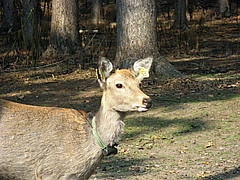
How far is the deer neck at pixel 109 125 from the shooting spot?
6375mm

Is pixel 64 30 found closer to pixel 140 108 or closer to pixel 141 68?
pixel 141 68

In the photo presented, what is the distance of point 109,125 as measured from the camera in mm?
6395

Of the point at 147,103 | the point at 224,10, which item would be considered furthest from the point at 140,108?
the point at 224,10

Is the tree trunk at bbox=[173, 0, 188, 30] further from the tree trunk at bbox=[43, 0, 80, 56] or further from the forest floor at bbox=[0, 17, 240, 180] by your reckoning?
the tree trunk at bbox=[43, 0, 80, 56]

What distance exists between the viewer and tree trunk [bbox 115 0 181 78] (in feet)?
46.2

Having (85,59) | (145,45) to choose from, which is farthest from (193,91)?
(85,59)

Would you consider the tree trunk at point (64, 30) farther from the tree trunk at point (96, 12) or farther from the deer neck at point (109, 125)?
the tree trunk at point (96, 12)

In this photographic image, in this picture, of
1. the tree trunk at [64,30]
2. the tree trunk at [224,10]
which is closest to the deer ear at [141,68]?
the tree trunk at [64,30]

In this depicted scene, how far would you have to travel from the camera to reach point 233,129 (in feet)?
33.6

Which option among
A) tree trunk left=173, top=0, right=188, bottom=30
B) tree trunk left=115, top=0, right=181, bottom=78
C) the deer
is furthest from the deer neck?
tree trunk left=173, top=0, right=188, bottom=30

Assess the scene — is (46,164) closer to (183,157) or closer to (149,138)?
(183,157)

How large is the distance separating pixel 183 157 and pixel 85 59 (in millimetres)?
8905

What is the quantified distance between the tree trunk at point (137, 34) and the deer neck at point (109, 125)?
7.68m

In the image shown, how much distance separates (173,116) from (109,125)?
4.82 metres
